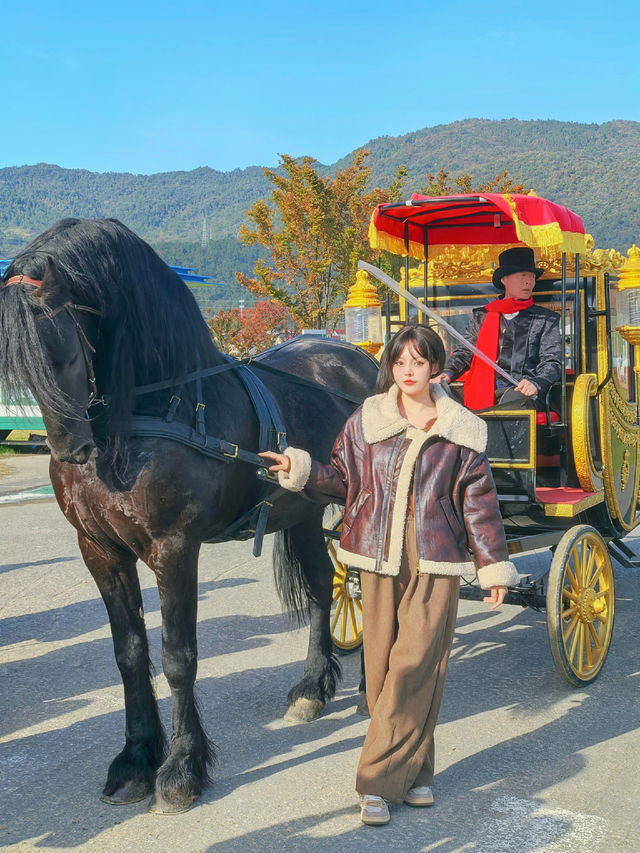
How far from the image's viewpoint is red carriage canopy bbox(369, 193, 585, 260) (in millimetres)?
4535

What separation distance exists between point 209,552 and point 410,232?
148 inches

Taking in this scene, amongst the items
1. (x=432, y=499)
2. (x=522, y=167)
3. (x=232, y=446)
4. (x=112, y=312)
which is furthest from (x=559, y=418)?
(x=522, y=167)

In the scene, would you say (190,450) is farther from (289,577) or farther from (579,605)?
(579,605)

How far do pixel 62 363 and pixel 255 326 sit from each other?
83.0 feet

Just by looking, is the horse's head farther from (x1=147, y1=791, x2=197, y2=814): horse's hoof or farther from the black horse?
(x1=147, y1=791, x2=197, y2=814): horse's hoof

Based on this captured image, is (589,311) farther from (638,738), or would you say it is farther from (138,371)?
(138,371)

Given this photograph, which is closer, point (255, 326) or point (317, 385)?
point (317, 385)

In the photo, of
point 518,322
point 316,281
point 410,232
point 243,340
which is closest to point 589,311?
point 518,322

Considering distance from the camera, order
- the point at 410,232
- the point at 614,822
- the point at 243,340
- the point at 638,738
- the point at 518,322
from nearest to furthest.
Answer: the point at 614,822 < the point at 638,738 < the point at 518,322 < the point at 410,232 < the point at 243,340

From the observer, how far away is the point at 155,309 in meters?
3.23

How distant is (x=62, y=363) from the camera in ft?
9.35

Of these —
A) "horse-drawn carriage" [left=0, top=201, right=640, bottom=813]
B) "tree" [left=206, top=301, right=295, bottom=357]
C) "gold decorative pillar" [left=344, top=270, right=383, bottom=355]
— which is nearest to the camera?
"horse-drawn carriage" [left=0, top=201, right=640, bottom=813]

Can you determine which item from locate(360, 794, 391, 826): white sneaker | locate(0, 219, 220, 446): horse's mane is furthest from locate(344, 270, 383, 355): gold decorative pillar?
locate(360, 794, 391, 826): white sneaker

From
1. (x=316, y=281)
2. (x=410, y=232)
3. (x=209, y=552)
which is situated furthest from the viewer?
(x=316, y=281)
